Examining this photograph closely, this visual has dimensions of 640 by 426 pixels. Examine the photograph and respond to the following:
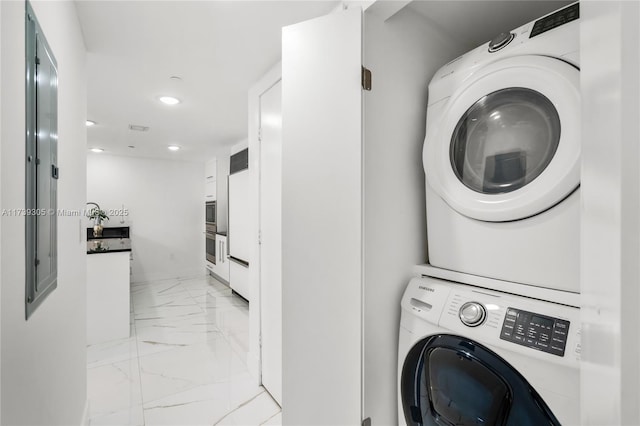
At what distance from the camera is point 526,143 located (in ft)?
3.31

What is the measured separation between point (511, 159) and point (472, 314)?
0.53 metres

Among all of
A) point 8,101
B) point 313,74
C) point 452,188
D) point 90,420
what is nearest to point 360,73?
point 313,74

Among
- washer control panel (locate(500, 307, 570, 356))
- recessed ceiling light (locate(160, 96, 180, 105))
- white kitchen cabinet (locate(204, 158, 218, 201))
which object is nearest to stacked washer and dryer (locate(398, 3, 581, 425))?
washer control panel (locate(500, 307, 570, 356))

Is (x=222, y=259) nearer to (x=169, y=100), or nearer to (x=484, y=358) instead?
(x=169, y=100)

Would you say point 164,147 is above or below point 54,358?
above

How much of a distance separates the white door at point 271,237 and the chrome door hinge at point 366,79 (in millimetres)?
923

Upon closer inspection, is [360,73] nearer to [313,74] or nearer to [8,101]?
[313,74]

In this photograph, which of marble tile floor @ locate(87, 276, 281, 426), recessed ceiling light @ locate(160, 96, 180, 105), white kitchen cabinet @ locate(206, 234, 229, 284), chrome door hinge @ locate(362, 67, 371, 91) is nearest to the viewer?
chrome door hinge @ locate(362, 67, 371, 91)

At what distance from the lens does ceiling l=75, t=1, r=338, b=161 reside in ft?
5.10

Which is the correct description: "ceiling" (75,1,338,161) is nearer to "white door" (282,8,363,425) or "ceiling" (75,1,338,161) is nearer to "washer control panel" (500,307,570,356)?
"white door" (282,8,363,425)

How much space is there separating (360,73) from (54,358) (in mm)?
1529

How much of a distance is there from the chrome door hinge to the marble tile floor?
193 centimetres

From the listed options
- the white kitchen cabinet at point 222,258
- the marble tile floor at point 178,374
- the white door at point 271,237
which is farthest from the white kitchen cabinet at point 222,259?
the white door at point 271,237

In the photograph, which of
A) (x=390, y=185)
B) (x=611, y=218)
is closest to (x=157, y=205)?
(x=390, y=185)
